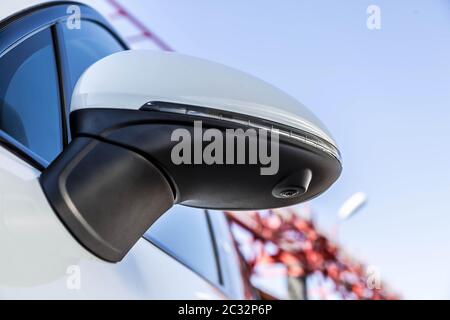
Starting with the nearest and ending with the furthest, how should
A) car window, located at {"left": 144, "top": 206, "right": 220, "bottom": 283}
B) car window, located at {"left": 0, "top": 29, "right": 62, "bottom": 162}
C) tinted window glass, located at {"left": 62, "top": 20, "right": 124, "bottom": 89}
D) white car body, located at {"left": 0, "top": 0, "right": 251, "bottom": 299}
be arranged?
white car body, located at {"left": 0, "top": 0, "right": 251, "bottom": 299}
car window, located at {"left": 0, "top": 29, "right": 62, "bottom": 162}
tinted window glass, located at {"left": 62, "top": 20, "right": 124, "bottom": 89}
car window, located at {"left": 144, "top": 206, "right": 220, "bottom": 283}

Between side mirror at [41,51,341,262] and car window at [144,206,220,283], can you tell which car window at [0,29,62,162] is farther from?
car window at [144,206,220,283]

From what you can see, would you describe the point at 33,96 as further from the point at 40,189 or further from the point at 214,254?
the point at 214,254

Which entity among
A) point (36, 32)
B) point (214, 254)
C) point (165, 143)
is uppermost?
point (36, 32)

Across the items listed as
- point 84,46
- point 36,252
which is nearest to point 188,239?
point 84,46

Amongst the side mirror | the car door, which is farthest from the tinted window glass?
the side mirror

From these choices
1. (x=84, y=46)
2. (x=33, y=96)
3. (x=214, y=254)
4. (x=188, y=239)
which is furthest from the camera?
(x=214, y=254)

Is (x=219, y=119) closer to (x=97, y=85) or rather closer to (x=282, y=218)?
(x=97, y=85)

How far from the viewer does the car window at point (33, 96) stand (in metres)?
0.56

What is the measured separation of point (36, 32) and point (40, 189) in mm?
252

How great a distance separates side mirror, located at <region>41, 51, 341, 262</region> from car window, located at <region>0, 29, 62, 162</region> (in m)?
0.10

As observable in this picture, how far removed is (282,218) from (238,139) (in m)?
8.99

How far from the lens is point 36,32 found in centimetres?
63

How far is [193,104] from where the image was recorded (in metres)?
0.46

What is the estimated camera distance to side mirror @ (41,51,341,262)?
0.47 m
